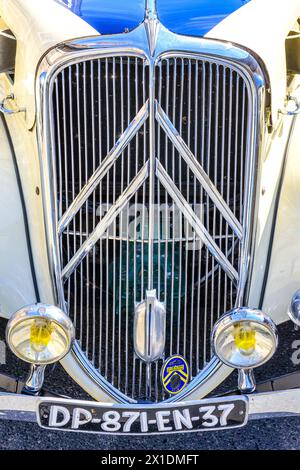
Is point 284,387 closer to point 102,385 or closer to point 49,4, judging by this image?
point 102,385

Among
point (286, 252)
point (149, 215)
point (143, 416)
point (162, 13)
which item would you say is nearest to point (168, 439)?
point (143, 416)

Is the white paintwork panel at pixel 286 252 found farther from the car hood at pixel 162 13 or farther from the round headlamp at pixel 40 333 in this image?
Answer: the round headlamp at pixel 40 333

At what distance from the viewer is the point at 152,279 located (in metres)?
3.02

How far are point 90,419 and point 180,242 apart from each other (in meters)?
0.81

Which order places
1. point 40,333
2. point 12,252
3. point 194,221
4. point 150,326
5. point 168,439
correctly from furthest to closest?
point 168,439 → point 12,252 → point 194,221 → point 150,326 → point 40,333

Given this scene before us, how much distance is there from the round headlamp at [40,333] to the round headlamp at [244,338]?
0.58 meters

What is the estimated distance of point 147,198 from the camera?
9.82ft

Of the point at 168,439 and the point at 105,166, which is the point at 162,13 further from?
the point at 168,439

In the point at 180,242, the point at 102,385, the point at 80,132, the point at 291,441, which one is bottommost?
the point at 291,441

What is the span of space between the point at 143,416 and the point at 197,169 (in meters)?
1.01

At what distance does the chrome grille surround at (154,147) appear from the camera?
2.81 meters

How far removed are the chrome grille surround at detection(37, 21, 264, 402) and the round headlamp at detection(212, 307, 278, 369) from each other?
0.92ft
